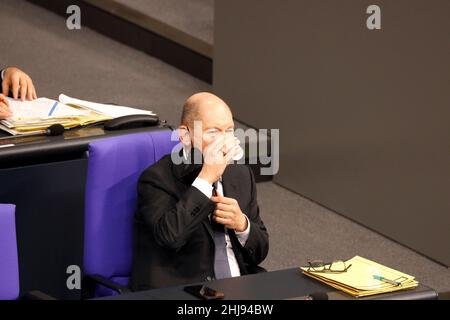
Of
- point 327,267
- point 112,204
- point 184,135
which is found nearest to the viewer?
point 327,267

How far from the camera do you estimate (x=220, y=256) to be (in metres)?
3.10

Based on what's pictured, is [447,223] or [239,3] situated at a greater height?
[239,3]

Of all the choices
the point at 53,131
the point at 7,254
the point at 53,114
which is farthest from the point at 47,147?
the point at 7,254

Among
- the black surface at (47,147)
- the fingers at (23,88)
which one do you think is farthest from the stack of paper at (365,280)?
the fingers at (23,88)

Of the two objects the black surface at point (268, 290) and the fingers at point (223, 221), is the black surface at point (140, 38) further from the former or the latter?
the black surface at point (268, 290)

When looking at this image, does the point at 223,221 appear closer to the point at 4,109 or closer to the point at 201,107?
the point at 201,107

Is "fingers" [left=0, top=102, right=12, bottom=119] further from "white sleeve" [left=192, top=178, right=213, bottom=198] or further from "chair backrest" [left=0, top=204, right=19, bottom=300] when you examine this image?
"chair backrest" [left=0, top=204, right=19, bottom=300]

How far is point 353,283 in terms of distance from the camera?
104 inches

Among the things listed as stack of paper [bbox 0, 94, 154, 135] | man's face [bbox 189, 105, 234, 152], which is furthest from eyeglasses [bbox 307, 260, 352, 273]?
stack of paper [bbox 0, 94, 154, 135]

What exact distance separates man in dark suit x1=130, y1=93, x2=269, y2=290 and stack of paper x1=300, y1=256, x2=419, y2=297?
36cm

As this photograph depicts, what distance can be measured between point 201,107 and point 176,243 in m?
0.41
